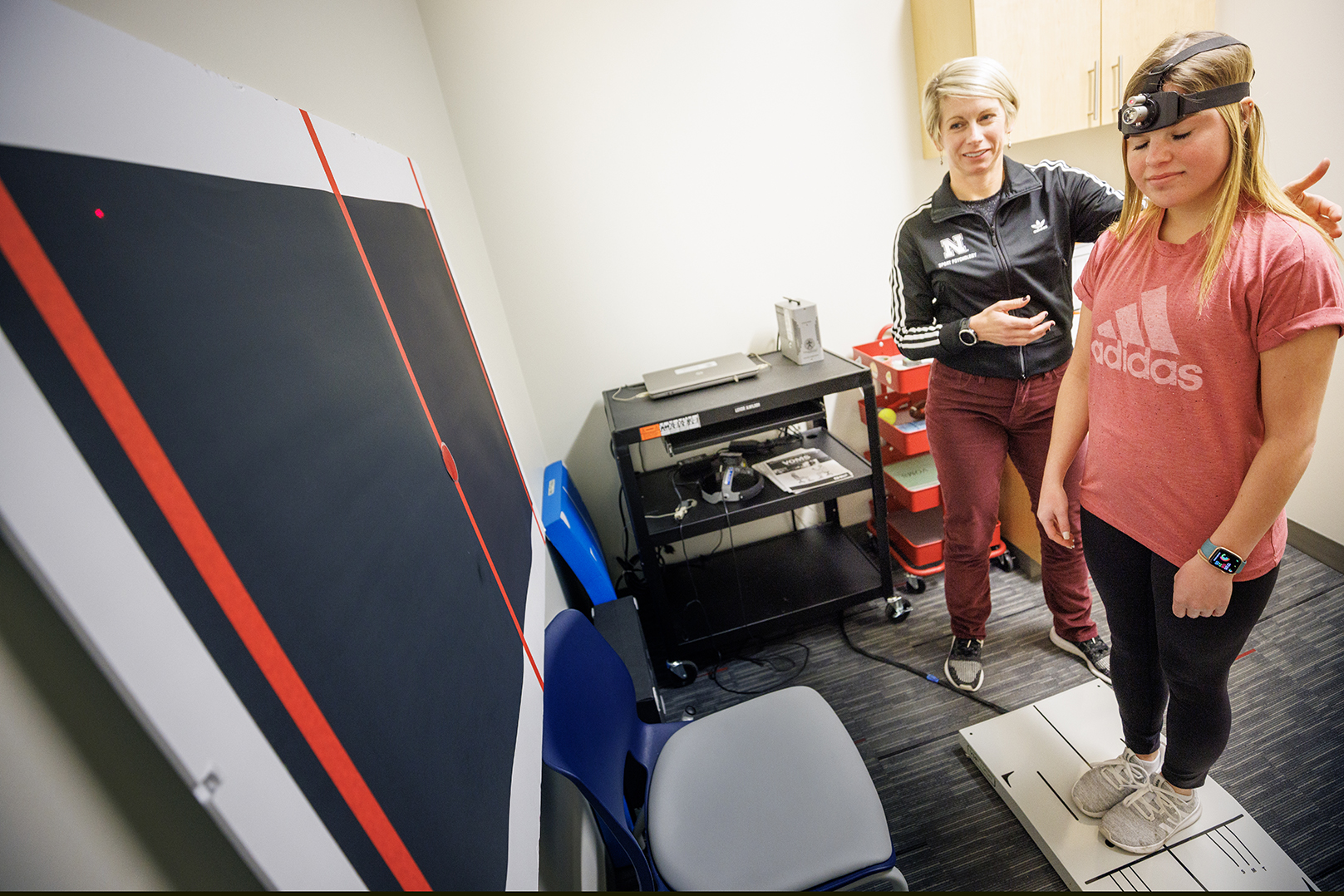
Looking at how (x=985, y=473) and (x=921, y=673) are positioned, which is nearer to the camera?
(x=985, y=473)

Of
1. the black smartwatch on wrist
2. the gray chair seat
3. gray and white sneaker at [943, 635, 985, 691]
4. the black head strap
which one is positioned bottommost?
A: gray and white sneaker at [943, 635, 985, 691]

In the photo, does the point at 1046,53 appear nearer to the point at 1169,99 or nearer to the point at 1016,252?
the point at 1016,252

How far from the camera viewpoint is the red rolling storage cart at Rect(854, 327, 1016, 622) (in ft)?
7.31

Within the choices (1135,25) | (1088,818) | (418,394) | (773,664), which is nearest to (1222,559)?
(1088,818)

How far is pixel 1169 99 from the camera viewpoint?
90cm

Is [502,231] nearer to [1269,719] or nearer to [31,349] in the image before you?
[31,349]

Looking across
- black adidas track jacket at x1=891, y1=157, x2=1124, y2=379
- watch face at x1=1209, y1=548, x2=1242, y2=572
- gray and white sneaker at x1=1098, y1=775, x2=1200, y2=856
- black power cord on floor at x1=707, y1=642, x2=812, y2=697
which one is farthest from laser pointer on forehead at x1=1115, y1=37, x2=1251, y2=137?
black power cord on floor at x1=707, y1=642, x2=812, y2=697

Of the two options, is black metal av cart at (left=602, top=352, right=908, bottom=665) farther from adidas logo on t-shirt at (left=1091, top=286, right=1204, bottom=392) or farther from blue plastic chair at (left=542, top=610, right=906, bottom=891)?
adidas logo on t-shirt at (left=1091, top=286, right=1204, bottom=392)

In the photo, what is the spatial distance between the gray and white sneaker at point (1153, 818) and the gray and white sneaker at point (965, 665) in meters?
0.53

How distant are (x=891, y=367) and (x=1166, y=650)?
1.29 meters

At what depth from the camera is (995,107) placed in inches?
56.0

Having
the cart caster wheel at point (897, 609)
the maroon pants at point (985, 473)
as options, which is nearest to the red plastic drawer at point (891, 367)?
the maroon pants at point (985, 473)

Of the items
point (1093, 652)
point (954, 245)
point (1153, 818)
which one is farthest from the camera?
point (1093, 652)

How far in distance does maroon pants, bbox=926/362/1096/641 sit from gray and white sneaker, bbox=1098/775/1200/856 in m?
0.60
